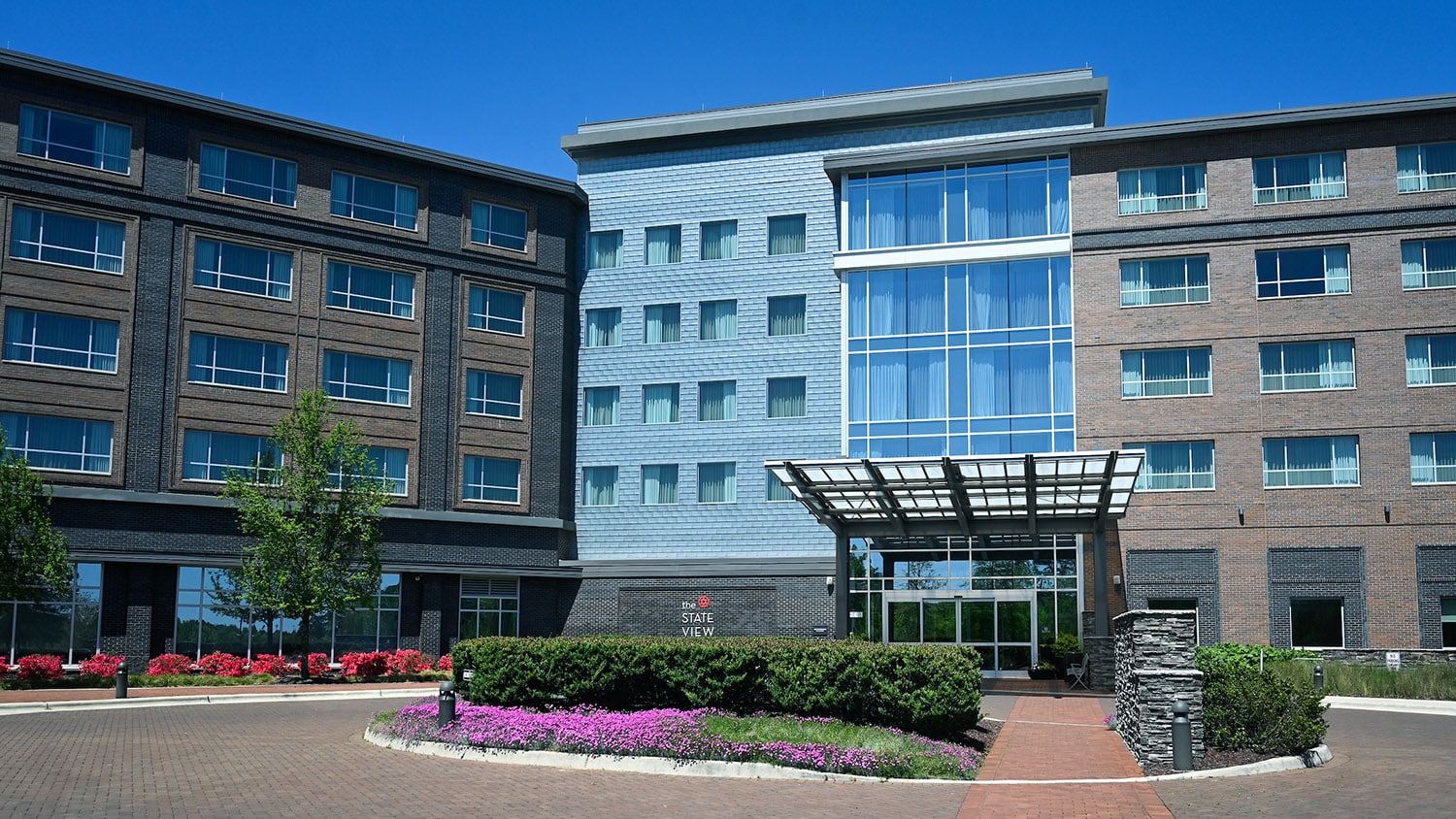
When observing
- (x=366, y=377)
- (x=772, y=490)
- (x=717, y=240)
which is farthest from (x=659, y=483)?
(x=366, y=377)

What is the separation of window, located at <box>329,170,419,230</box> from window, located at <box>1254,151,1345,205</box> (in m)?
26.0

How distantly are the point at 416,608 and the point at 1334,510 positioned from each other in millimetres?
27160

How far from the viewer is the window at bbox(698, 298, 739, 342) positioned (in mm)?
45625

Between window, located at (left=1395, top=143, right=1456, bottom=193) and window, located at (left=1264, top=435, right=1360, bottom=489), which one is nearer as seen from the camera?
window, located at (left=1264, top=435, right=1360, bottom=489)

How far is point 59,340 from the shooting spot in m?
37.2

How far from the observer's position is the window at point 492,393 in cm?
4412

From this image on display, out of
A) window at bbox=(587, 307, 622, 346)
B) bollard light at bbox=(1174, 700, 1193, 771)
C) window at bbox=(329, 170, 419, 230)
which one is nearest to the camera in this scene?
bollard light at bbox=(1174, 700, 1193, 771)

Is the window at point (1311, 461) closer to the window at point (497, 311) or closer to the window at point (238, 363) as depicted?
the window at point (497, 311)

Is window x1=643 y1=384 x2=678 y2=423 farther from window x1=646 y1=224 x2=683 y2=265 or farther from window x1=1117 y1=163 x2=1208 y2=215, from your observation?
window x1=1117 y1=163 x2=1208 y2=215

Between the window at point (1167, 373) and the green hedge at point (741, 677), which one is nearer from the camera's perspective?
the green hedge at point (741, 677)

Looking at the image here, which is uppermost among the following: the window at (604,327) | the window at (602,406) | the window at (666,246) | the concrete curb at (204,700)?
the window at (666,246)

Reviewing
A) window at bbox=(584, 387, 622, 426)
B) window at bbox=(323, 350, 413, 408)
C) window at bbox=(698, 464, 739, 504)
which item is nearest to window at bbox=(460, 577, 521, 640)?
window at bbox=(584, 387, 622, 426)

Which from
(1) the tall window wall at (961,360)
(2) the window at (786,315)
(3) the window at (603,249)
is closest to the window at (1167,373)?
(1) the tall window wall at (961,360)

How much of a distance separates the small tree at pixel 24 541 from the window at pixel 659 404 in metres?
18.6
